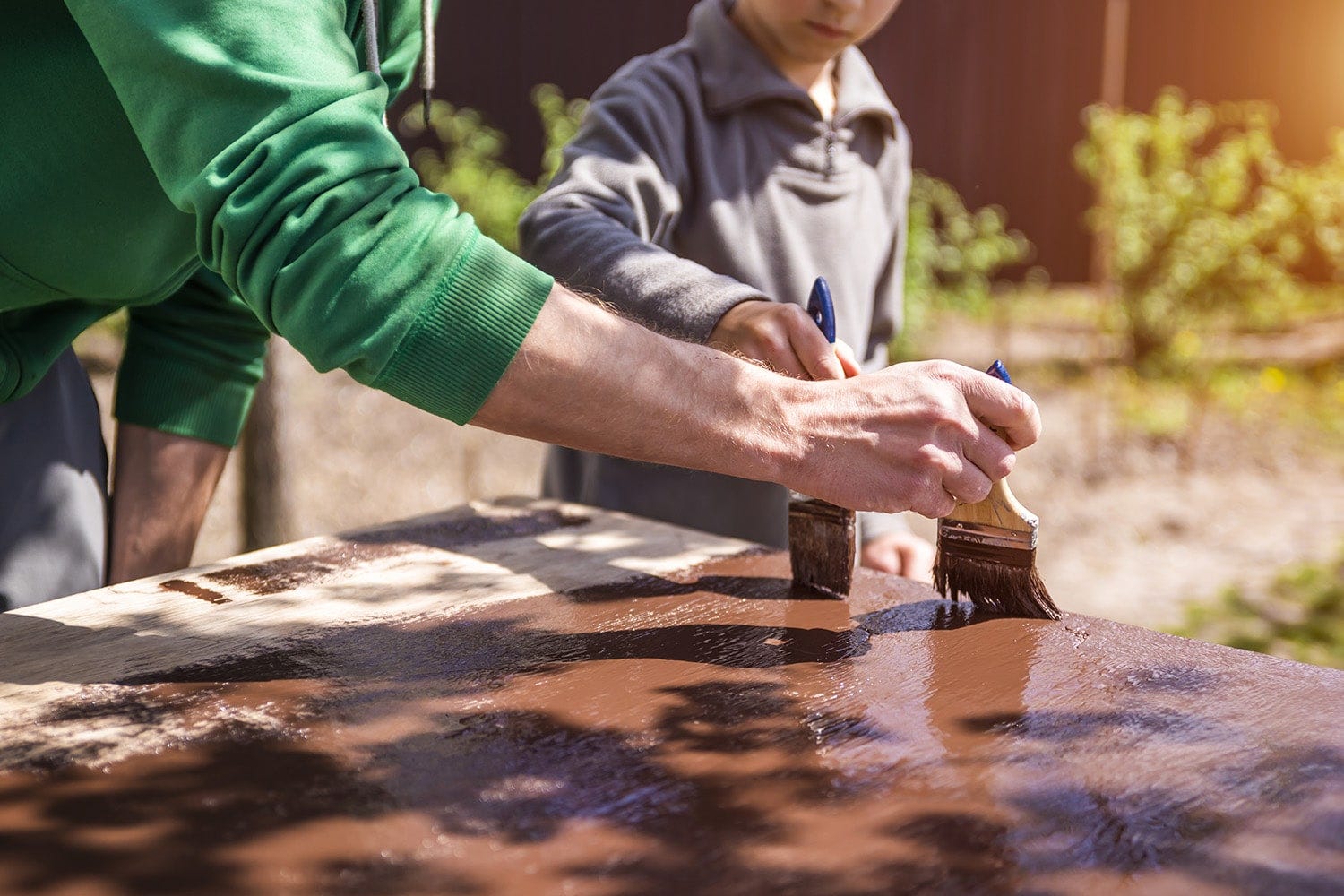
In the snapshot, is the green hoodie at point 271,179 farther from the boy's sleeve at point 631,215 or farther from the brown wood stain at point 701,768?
the boy's sleeve at point 631,215

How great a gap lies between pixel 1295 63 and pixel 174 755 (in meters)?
8.38

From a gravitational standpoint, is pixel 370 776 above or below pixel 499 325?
below

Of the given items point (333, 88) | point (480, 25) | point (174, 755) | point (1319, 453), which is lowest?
point (174, 755)

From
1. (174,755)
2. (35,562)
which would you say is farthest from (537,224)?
(174,755)

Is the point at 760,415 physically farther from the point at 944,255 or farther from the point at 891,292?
the point at 944,255

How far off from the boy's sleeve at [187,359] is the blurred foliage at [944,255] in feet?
12.6

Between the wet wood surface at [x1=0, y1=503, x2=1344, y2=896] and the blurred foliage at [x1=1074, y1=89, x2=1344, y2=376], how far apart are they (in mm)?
4905

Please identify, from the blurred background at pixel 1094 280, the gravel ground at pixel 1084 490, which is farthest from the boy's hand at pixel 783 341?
the gravel ground at pixel 1084 490

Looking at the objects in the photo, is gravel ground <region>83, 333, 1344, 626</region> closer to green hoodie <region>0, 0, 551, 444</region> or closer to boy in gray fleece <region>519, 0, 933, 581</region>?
boy in gray fleece <region>519, 0, 933, 581</region>

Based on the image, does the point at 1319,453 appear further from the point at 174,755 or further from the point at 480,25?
the point at 174,755

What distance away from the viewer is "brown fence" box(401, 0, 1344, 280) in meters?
7.72

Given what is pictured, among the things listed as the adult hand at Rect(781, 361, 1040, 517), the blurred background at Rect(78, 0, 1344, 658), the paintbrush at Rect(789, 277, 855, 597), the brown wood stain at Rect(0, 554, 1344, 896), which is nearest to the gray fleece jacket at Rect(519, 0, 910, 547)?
the paintbrush at Rect(789, 277, 855, 597)

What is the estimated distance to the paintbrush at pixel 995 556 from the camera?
1.87 m

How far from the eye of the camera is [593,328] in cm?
156
